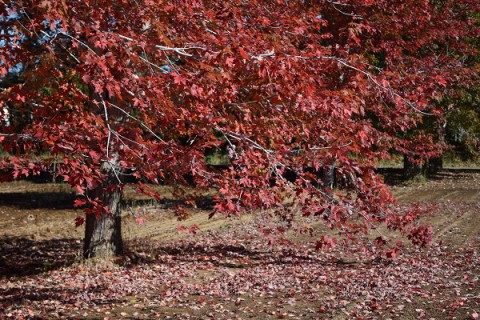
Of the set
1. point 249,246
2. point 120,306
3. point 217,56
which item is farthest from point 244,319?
point 249,246

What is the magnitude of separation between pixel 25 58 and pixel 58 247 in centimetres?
742

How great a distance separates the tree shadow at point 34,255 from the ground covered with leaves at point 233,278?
25mm

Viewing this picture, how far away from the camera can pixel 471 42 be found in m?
21.9

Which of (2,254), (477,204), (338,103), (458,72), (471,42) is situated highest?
(471,42)

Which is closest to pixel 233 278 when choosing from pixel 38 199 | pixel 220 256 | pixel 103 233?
pixel 220 256

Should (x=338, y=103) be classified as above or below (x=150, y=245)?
above

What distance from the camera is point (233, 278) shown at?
30.9 feet

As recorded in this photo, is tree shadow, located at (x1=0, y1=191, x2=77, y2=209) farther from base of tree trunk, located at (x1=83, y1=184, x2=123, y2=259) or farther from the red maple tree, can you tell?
the red maple tree

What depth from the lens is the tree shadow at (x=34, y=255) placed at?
10633 mm

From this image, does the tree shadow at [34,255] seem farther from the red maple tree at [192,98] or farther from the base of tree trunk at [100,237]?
the red maple tree at [192,98]

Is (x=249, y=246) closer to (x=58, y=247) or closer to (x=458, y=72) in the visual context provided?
(x=58, y=247)

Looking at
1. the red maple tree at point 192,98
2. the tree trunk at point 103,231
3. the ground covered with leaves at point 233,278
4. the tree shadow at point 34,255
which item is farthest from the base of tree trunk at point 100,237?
the red maple tree at point 192,98

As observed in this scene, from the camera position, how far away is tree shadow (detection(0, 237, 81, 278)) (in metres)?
10.6

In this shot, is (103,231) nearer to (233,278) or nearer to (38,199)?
(233,278)
